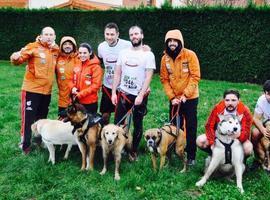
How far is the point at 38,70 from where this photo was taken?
6633 millimetres

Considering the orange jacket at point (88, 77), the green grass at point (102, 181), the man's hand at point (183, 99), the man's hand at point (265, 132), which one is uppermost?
the orange jacket at point (88, 77)

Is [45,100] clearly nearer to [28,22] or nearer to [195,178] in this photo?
[195,178]

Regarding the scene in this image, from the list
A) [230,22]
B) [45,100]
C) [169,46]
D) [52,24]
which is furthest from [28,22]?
[169,46]

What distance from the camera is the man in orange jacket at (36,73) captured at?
6.59 m

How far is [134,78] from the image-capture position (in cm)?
624

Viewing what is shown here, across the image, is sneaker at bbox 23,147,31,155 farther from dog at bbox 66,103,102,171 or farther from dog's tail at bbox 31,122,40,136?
dog at bbox 66,103,102,171

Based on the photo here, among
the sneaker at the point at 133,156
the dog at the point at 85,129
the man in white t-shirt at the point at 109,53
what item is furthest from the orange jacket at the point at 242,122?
the man in white t-shirt at the point at 109,53

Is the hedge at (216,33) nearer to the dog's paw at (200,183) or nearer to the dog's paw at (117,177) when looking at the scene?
the dog's paw at (200,183)

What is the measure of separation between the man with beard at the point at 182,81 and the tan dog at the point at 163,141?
19 cm

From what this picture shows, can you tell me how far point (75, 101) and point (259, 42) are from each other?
950 cm

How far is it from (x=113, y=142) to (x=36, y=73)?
1731mm

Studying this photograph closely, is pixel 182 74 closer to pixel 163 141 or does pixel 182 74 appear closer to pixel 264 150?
pixel 163 141

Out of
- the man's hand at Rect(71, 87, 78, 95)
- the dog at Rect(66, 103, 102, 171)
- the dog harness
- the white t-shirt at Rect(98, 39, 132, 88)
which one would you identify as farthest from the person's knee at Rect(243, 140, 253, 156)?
the man's hand at Rect(71, 87, 78, 95)

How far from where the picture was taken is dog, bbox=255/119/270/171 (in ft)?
19.4
